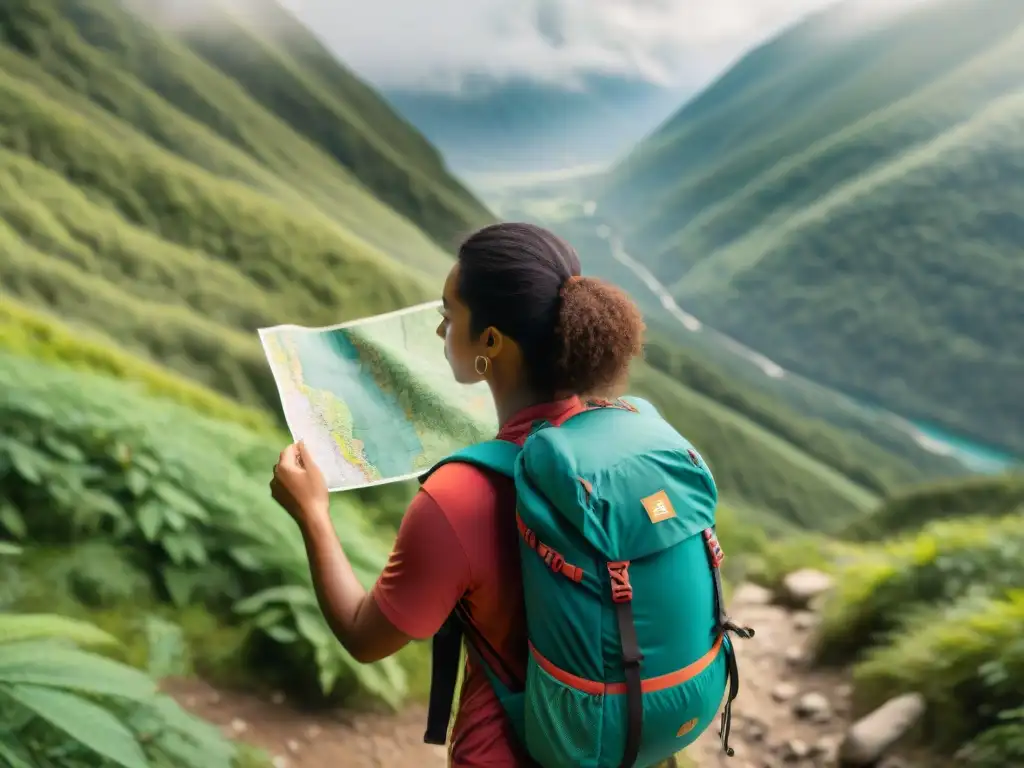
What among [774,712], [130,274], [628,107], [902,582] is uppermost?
[628,107]

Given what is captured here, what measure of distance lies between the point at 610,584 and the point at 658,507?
14 cm

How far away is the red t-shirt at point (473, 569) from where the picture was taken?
1148 mm

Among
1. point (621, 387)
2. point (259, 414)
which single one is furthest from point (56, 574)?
point (621, 387)

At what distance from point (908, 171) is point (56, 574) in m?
6.58

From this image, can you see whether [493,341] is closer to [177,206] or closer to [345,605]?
[345,605]

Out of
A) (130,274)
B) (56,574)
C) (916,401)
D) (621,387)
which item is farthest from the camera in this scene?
(916,401)

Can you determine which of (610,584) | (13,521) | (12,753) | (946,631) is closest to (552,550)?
(610,584)

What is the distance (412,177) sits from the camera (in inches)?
219

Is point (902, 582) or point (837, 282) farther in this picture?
point (837, 282)

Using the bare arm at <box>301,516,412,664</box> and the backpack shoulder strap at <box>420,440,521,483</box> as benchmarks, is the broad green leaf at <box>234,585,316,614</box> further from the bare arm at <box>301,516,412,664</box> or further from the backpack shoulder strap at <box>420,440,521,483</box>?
the backpack shoulder strap at <box>420,440,521,483</box>

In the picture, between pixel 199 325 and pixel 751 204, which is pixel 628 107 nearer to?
pixel 751 204

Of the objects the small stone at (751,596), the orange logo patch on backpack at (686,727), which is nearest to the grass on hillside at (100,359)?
the orange logo patch on backpack at (686,727)

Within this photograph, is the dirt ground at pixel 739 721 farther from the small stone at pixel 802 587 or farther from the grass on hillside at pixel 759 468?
the grass on hillside at pixel 759 468

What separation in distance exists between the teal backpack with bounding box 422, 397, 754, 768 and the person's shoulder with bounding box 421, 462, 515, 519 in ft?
0.07
